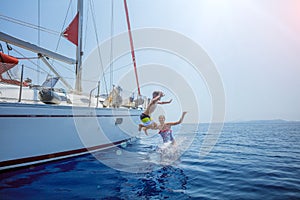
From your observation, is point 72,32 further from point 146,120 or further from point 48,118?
point 146,120

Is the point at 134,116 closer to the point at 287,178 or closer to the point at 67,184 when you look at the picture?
the point at 67,184

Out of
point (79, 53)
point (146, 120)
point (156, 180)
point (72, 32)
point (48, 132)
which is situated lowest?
point (156, 180)

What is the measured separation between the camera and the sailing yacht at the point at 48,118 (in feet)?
14.5

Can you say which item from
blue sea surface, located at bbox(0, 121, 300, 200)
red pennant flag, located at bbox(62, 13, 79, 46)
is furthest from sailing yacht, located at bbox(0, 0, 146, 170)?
blue sea surface, located at bbox(0, 121, 300, 200)

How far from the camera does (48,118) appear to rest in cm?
514

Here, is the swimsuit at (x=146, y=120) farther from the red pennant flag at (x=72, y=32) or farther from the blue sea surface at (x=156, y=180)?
the red pennant flag at (x=72, y=32)

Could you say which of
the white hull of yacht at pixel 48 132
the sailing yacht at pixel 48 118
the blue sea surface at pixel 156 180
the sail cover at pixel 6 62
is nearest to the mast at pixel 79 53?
the sailing yacht at pixel 48 118

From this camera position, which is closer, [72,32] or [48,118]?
[48,118]

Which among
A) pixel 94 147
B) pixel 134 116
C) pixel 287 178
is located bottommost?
pixel 287 178

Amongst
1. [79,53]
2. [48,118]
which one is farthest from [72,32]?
[48,118]

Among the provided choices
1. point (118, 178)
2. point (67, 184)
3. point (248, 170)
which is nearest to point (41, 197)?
point (67, 184)

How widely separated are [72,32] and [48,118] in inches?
183

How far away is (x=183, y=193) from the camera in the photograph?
3.19m

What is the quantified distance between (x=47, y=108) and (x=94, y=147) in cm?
261
